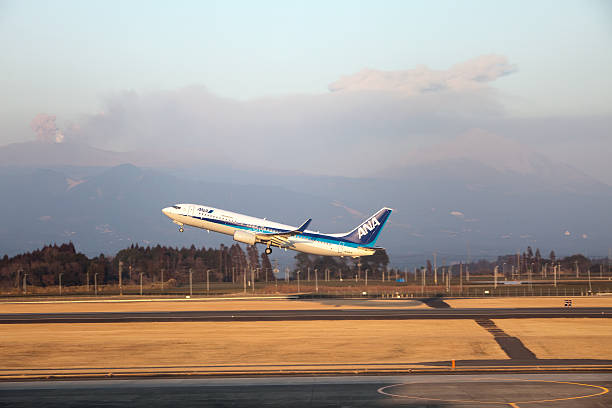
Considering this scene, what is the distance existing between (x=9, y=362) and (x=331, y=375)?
33.8 meters

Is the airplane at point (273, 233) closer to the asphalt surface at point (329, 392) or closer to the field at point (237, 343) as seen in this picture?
the field at point (237, 343)

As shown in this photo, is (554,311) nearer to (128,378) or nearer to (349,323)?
(349,323)

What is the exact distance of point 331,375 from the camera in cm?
5953

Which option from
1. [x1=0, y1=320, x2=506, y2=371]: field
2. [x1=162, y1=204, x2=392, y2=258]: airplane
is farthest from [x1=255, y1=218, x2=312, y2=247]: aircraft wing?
[x1=0, y1=320, x2=506, y2=371]: field

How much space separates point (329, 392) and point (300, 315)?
61.9 metres

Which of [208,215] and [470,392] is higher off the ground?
[208,215]

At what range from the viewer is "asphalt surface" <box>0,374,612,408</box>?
4744 centimetres

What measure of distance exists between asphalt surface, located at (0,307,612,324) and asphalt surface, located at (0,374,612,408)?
48736 millimetres

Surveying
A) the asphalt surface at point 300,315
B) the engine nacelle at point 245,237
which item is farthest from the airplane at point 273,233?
the asphalt surface at point 300,315

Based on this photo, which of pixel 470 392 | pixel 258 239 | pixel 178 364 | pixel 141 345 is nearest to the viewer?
pixel 470 392

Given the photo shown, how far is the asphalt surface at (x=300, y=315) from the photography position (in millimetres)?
107188

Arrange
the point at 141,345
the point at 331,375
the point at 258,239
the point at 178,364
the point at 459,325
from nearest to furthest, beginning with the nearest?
the point at 331,375
the point at 178,364
the point at 141,345
the point at 459,325
the point at 258,239

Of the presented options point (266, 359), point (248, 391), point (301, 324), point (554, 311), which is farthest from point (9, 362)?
point (554, 311)

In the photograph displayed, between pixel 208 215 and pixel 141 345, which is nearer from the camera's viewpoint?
pixel 141 345
